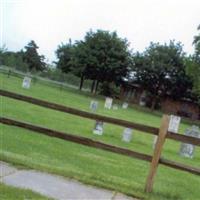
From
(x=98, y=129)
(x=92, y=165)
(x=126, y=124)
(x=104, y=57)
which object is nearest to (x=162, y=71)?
A: (x=104, y=57)

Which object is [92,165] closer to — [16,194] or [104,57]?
[16,194]

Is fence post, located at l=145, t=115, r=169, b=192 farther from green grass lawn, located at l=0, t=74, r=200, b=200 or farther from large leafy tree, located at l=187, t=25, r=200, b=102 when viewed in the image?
large leafy tree, located at l=187, t=25, r=200, b=102

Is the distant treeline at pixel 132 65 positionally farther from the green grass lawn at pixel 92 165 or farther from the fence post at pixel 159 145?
the fence post at pixel 159 145

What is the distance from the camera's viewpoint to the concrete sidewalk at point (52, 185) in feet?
23.0

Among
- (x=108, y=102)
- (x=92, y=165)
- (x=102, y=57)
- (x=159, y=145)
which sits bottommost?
(x=108, y=102)

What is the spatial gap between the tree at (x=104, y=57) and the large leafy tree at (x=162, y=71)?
6.93 feet

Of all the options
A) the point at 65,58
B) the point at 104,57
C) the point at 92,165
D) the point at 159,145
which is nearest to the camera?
the point at 159,145

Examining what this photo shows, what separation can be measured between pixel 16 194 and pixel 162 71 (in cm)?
5544

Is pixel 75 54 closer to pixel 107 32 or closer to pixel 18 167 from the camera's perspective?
pixel 107 32

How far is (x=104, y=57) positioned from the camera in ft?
211

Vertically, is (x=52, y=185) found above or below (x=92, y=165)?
above

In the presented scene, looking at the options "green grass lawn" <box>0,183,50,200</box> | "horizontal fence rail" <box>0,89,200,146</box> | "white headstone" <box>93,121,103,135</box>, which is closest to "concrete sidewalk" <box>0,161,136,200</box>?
"green grass lawn" <box>0,183,50,200</box>

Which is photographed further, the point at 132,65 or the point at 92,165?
the point at 132,65

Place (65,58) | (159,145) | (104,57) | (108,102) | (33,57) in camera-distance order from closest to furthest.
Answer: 1. (159,145)
2. (108,102)
3. (104,57)
4. (65,58)
5. (33,57)
